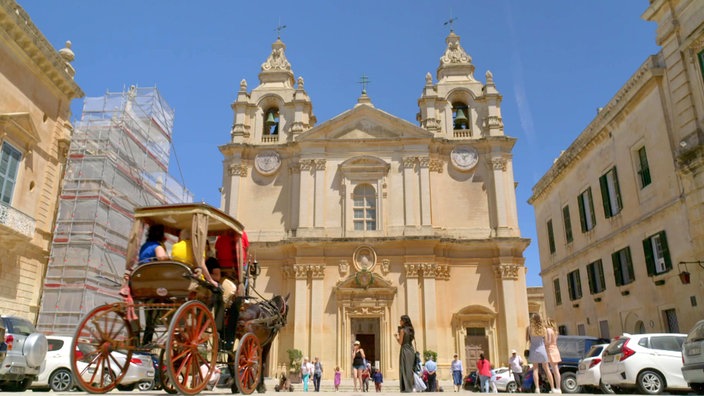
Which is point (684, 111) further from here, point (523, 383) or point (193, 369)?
point (193, 369)

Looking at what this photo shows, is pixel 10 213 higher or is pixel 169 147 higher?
pixel 169 147

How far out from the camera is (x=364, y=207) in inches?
1011

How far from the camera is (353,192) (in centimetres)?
2594

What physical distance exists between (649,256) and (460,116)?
12.6m

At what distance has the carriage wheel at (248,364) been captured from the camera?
689 centimetres

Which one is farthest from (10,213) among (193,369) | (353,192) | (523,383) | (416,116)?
(416,116)

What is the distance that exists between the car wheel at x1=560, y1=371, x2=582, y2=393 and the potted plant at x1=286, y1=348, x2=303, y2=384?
37.5ft

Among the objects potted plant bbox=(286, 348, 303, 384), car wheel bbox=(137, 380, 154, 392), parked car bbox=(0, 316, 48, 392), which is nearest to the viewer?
parked car bbox=(0, 316, 48, 392)

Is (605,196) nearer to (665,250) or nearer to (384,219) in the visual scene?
(665,250)

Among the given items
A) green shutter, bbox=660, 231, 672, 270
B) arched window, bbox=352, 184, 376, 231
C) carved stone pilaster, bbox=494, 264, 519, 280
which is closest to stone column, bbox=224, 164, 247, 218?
arched window, bbox=352, 184, 376, 231

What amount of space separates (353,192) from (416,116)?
668 centimetres

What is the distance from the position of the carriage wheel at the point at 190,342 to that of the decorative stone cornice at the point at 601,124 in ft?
58.1

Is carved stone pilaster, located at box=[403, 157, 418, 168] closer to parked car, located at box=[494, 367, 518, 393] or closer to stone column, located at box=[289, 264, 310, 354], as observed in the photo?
stone column, located at box=[289, 264, 310, 354]

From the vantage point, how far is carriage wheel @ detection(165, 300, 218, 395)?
534cm
